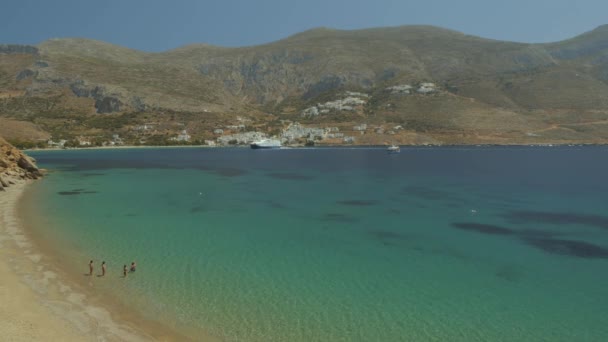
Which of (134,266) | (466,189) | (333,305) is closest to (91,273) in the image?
(134,266)

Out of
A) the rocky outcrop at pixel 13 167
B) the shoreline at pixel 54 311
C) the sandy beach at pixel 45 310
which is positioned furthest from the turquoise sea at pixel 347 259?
the rocky outcrop at pixel 13 167

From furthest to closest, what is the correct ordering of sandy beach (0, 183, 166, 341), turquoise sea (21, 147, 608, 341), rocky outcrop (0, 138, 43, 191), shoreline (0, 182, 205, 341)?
1. rocky outcrop (0, 138, 43, 191)
2. turquoise sea (21, 147, 608, 341)
3. shoreline (0, 182, 205, 341)
4. sandy beach (0, 183, 166, 341)

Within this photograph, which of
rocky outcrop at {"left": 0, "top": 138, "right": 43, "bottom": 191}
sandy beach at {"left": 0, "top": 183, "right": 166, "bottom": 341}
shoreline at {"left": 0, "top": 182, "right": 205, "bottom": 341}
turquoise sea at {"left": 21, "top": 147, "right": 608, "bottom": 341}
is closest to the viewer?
sandy beach at {"left": 0, "top": 183, "right": 166, "bottom": 341}

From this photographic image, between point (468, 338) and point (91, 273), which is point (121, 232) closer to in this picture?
point (91, 273)

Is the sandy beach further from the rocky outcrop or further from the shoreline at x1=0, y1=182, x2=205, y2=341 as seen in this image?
the rocky outcrop

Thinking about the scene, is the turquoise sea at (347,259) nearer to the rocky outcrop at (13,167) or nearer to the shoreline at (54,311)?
the shoreline at (54,311)

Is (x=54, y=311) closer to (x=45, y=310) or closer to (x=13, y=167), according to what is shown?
(x=45, y=310)

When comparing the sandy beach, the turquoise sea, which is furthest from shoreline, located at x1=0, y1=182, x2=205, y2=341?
the turquoise sea
